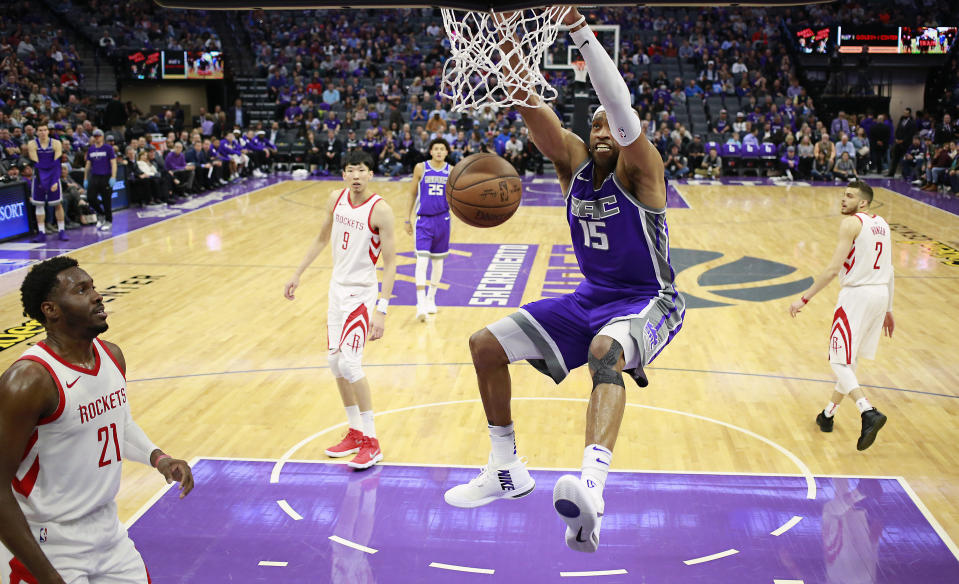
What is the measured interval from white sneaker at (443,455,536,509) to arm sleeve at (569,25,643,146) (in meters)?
1.48

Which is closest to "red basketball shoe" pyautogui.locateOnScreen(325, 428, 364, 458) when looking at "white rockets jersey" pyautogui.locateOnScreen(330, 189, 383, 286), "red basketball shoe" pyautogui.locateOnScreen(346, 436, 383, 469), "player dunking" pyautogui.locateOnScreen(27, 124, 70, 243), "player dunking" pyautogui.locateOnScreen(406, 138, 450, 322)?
Result: "red basketball shoe" pyautogui.locateOnScreen(346, 436, 383, 469)

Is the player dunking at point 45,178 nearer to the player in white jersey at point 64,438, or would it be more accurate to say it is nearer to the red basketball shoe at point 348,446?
the red basketball shoe at point 348,446

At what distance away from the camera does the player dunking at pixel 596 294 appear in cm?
353

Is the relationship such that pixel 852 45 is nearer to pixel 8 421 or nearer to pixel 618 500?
pixel 618 500

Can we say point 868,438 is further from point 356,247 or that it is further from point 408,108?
point 408,108

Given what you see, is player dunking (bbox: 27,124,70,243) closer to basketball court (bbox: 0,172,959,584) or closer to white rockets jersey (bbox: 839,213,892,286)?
basketball court (bbox: 0,172,959,584)

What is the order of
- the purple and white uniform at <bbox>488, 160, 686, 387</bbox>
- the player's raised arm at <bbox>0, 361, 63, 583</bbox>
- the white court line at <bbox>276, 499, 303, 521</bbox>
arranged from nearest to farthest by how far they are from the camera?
the player's raised arm at <bbox>0, 361, 63, 583</bbox>, the purple and white uniform at <bbox>488, 160, 686, 387</bbox>, the white court line at <bbox>276, 499, 303, 521</bbox>

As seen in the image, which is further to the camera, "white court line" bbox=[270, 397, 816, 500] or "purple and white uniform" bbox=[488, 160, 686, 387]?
"white court line" bbox=[270, 397, 816, 500]

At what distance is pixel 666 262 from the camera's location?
12.5ft

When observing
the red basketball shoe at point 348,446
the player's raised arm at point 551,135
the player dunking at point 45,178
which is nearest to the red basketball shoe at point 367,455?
the red basketball shoe at point 348,446

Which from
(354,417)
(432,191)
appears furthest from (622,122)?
(432,191)

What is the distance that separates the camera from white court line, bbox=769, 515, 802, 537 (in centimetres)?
511

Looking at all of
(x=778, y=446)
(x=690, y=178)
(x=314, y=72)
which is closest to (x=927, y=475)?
(x=778, y=446)

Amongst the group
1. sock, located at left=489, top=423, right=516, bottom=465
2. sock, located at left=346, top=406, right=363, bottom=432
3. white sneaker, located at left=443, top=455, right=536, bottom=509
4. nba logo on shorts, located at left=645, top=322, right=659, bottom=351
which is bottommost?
sock, located at left=346, top=406, right=363, bottom=432
